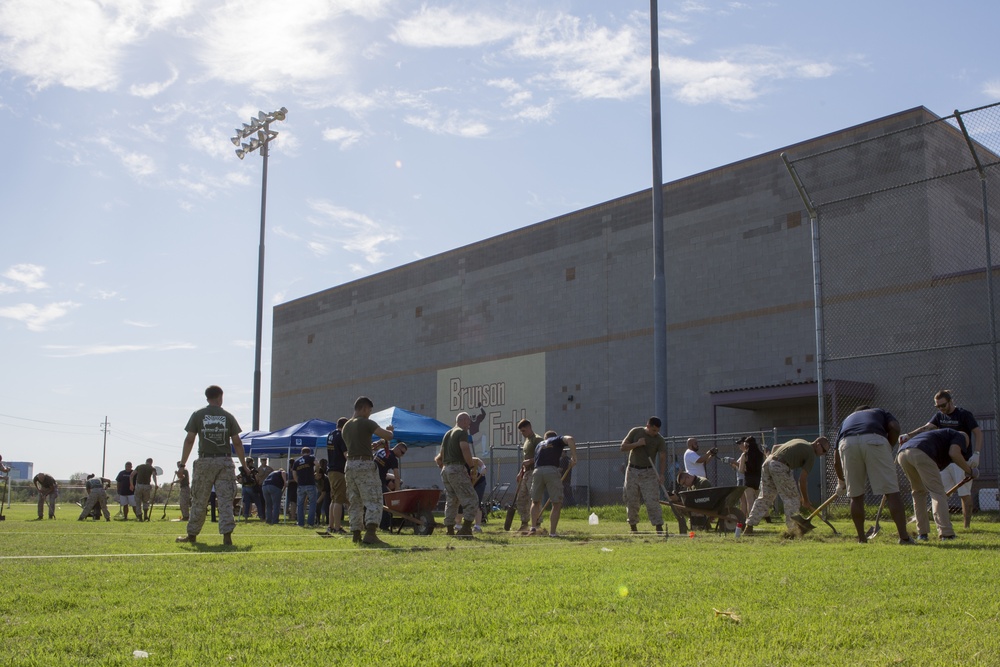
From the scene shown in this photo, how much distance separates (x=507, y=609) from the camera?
558 cm

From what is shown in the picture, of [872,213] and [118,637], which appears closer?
[118,637]

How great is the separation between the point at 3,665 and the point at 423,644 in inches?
72.2

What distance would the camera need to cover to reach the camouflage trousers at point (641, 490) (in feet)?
48.7

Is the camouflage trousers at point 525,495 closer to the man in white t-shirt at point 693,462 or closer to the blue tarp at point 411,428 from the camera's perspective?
the man in white t-shirt at point 693,462

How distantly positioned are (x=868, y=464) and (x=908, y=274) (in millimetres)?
Answer: 16835

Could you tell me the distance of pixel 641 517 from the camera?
21.8m

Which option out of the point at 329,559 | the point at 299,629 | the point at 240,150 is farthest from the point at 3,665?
the point at 240,150

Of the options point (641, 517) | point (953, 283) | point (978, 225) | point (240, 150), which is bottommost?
point (641, 517)

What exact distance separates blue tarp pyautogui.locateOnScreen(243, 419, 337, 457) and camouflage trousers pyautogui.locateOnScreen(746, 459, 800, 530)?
13364 millimetres

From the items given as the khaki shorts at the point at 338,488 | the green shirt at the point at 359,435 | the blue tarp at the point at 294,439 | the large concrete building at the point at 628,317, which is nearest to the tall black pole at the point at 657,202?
the large concrete building at the point at 628,317

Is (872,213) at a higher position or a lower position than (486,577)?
higher

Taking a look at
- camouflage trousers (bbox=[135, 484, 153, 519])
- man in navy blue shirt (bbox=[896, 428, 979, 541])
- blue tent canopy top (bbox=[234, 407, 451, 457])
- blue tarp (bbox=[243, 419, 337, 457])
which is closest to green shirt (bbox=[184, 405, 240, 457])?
man in navy blue shirt (bbox=[896, 428, 979, 541])

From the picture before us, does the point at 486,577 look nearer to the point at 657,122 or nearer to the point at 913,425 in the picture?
the point at 657,122

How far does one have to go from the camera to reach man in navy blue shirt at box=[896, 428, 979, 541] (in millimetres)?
11117
